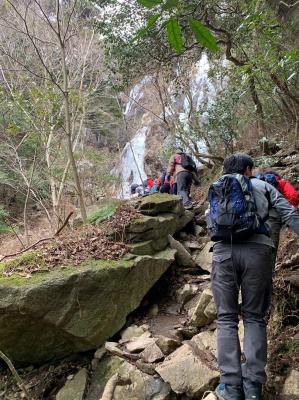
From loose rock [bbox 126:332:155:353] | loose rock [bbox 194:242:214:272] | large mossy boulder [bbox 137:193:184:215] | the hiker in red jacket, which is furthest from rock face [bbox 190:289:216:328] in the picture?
large mossy boulder [bbox 137:193:184:215]

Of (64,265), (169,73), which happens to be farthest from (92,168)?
(64,265)

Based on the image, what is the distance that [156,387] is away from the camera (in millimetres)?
3668

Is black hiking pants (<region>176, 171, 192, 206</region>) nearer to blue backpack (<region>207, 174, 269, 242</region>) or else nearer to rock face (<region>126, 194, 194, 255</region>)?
rock face (<region>126, 194, 194, 255</region>)

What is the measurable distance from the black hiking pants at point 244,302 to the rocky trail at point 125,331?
1.85 feet

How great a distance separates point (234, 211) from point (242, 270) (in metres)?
0.50

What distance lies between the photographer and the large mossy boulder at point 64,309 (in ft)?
13.9

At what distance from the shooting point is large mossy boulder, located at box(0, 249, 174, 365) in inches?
166

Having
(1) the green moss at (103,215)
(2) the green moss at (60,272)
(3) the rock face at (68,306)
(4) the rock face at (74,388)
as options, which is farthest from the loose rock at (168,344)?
(1) the green moss at (103,215)

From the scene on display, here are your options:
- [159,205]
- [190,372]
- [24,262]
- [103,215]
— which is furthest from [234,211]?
[103,215]

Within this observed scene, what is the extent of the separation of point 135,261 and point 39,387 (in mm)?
1976

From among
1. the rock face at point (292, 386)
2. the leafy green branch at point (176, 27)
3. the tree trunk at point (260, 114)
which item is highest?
the tree trunk at point (260, 114)

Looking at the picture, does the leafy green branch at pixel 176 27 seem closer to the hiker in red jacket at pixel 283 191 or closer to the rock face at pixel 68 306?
the hiker in red jacket at pixel 283 191

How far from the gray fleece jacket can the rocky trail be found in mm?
965

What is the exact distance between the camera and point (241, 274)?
10.0 ft
